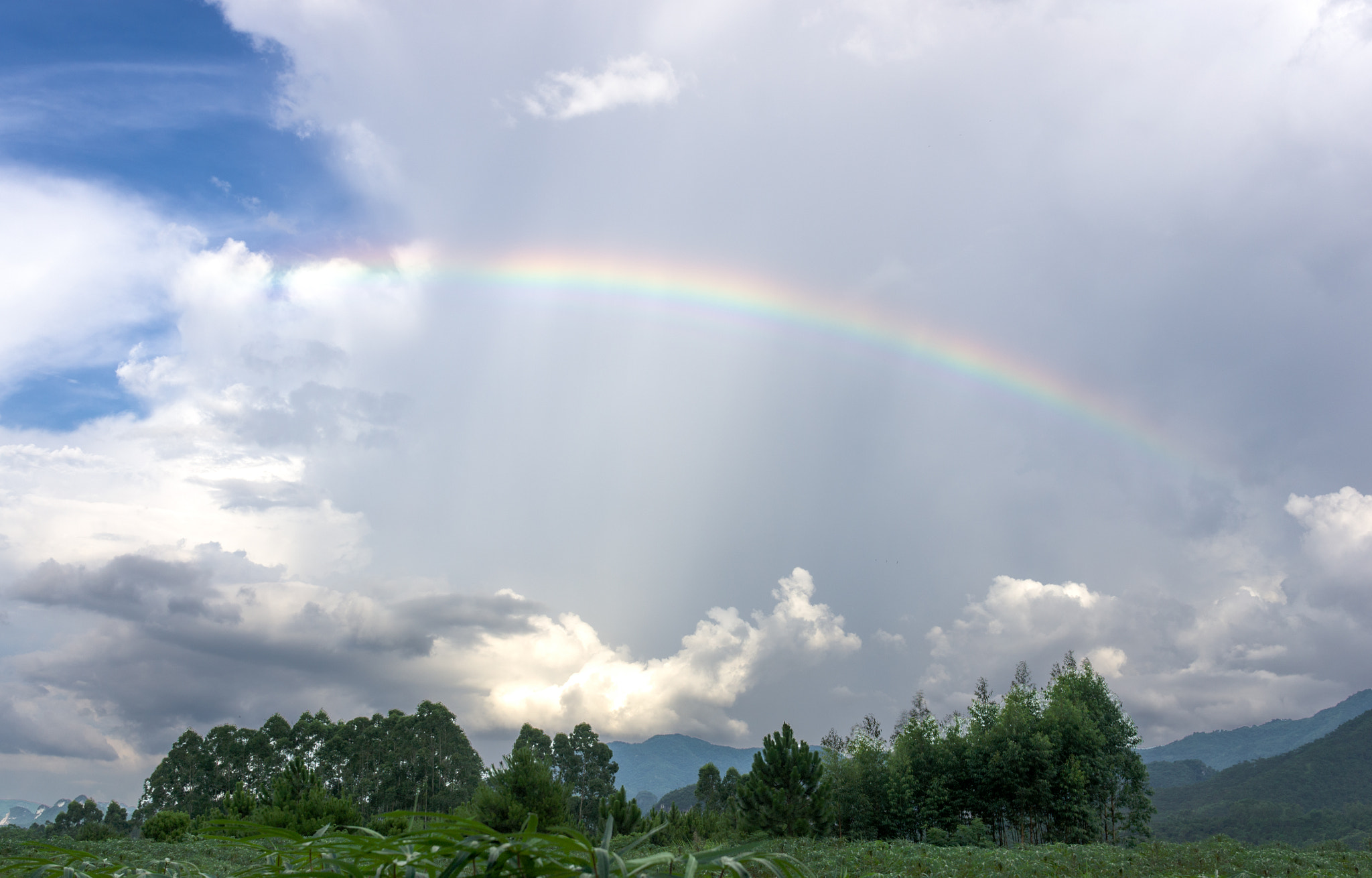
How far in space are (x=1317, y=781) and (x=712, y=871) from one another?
176294 millimetres

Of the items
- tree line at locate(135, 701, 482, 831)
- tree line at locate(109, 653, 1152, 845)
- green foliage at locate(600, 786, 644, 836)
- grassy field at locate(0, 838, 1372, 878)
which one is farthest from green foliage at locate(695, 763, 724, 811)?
grassy field at locate(0, 838, 1372, 878)

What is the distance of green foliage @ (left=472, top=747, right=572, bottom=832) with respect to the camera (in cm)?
3381

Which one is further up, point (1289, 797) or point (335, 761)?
point (335, 761)

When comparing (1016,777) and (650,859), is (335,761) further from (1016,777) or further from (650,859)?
(650,859)

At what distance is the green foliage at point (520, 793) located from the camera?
3381 cm

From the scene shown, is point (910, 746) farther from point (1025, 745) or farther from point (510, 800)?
point (510, 800)

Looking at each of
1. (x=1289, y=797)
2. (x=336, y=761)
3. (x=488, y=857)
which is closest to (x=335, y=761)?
(x=336, y=761)

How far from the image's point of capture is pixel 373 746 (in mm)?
83312

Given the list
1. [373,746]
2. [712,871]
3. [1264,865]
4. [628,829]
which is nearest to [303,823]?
[628,829]

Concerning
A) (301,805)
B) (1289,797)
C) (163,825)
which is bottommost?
(1289,797)

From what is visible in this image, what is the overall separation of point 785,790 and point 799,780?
80cm

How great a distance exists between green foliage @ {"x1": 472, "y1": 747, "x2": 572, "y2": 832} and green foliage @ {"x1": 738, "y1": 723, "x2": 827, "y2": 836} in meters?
9.02

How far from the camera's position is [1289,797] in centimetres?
12450

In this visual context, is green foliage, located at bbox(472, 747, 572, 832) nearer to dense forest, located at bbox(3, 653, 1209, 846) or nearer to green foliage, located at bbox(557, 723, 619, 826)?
dense forest, located at bbox(3, 653, 1209, 846)
